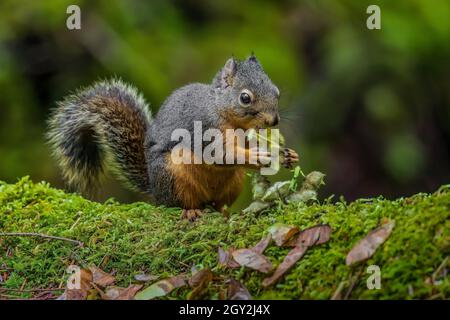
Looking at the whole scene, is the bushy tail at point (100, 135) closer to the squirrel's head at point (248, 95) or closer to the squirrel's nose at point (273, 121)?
the squirrel's head at point (248, 95)

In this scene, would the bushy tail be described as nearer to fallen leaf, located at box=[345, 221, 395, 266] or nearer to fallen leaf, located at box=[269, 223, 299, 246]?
fallen leaf, located at box=[269, 223, 299, 246]

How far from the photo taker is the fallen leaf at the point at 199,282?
2887mm

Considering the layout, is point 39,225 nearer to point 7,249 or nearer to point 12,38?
point 7,249

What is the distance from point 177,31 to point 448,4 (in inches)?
85.9

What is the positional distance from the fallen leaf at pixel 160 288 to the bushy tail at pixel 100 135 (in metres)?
1.85

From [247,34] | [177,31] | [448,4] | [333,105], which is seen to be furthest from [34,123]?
[448,4]

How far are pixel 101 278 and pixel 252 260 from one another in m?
0.63

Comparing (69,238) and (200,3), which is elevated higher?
(200,3)

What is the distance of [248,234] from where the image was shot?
10.8 ft

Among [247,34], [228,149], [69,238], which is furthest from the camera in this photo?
[247,34]

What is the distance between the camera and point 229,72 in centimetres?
438

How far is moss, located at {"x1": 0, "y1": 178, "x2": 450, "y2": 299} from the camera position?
2701mm

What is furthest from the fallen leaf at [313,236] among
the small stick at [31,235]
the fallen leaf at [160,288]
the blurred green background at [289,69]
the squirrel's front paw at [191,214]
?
the blurred green background at [289,69]

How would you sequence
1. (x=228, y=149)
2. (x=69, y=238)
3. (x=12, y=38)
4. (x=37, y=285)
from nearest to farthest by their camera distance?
(x=37, y=285) → (x=69, y=238) → (x=228, y=149) → (x=12, y=38)
